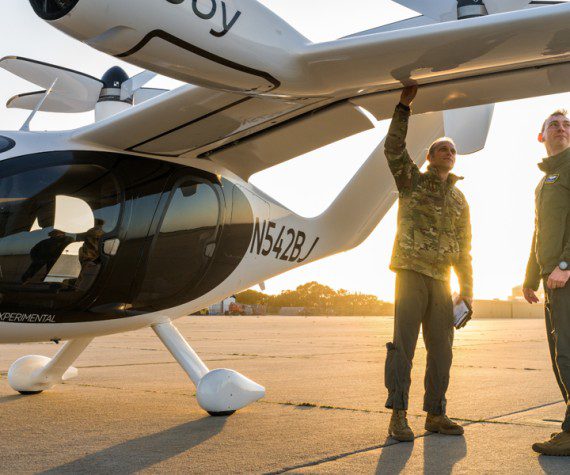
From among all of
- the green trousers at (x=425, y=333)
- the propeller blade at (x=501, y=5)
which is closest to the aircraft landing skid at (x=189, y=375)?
the green trousers at (x=425, y=333)

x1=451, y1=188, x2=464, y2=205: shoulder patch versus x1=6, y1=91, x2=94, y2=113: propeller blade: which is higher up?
x1=6, y1=91, x2=94, y2=113: propeller blade

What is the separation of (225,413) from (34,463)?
1763 millimetres

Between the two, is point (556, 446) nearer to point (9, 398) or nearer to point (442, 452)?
point (442, 452)

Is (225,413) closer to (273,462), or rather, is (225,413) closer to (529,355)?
(273,462)

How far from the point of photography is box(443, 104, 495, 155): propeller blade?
612 centimetres

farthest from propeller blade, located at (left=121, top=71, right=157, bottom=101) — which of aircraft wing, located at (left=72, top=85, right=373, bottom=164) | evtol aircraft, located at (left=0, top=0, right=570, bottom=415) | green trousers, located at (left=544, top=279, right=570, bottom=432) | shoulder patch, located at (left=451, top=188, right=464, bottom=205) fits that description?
green trousers, located at (left=544, top=279, right=570, bottom=432)

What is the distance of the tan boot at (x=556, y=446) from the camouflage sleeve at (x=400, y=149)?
5.56 feet

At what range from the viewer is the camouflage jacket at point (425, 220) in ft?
13.8

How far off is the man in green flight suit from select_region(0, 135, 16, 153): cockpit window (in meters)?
3.42

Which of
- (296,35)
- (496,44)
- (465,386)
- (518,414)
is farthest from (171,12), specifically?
(465,386)

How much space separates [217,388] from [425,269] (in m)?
1.83

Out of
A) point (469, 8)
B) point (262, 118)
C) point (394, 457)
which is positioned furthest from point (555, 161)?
point (469, 8)

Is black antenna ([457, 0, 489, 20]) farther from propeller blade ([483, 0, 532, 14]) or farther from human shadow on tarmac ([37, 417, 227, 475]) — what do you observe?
human shadow on tarmac ([37, 417, 227, 475])

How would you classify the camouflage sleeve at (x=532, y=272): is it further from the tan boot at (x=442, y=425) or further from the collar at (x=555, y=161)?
the tan boot at (x=442, y=425)
